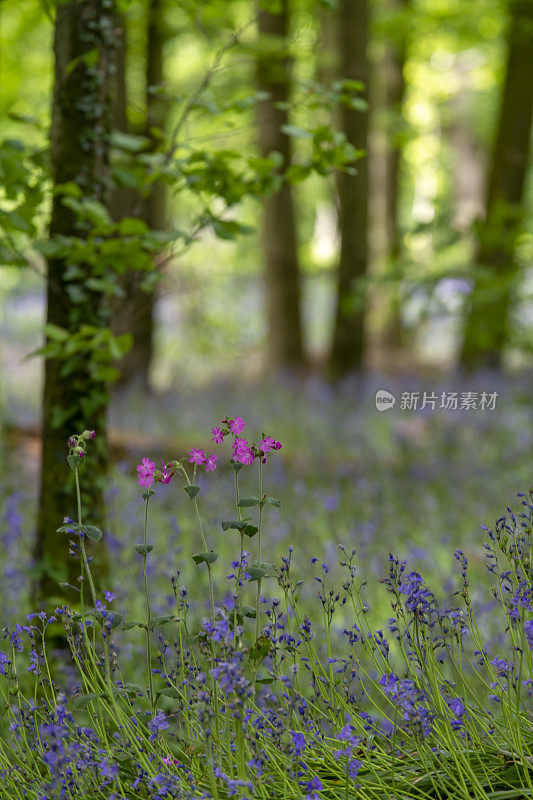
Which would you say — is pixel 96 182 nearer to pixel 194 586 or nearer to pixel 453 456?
pixel 194 586

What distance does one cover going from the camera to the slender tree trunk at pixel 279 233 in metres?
10.7

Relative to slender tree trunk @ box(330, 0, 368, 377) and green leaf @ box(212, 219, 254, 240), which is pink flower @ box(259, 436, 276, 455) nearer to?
green leaf @ box(212, 219, 254, 240)

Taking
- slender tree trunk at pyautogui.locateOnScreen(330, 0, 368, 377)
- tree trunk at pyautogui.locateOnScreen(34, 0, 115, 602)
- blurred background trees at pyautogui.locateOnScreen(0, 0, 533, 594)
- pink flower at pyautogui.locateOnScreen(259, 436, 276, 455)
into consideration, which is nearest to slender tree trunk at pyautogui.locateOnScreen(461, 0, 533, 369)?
blurred background trees at pyautogui.locateOnScreen(0, 0, 533, 594)

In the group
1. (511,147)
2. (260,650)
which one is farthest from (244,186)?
(511,147)

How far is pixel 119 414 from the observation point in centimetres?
903

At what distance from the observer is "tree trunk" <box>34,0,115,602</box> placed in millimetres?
3098

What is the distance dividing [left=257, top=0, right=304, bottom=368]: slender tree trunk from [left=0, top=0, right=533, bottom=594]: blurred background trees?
33 millimetres

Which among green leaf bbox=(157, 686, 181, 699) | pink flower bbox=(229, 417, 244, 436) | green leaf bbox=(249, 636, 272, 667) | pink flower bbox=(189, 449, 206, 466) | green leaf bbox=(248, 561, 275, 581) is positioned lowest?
green leaf bbox=(157, 686, 181, 699)

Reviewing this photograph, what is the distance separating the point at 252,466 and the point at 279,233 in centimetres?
526

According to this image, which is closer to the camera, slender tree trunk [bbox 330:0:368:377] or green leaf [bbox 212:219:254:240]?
green leaf [bbox 212:219:254:240]

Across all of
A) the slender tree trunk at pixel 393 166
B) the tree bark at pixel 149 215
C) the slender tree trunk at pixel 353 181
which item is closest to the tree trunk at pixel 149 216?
the tree bark at pixel 149 215

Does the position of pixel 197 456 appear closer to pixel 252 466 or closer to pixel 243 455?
pixel 243 455

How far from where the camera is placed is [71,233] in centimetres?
313

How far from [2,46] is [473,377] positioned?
7.56 metres
